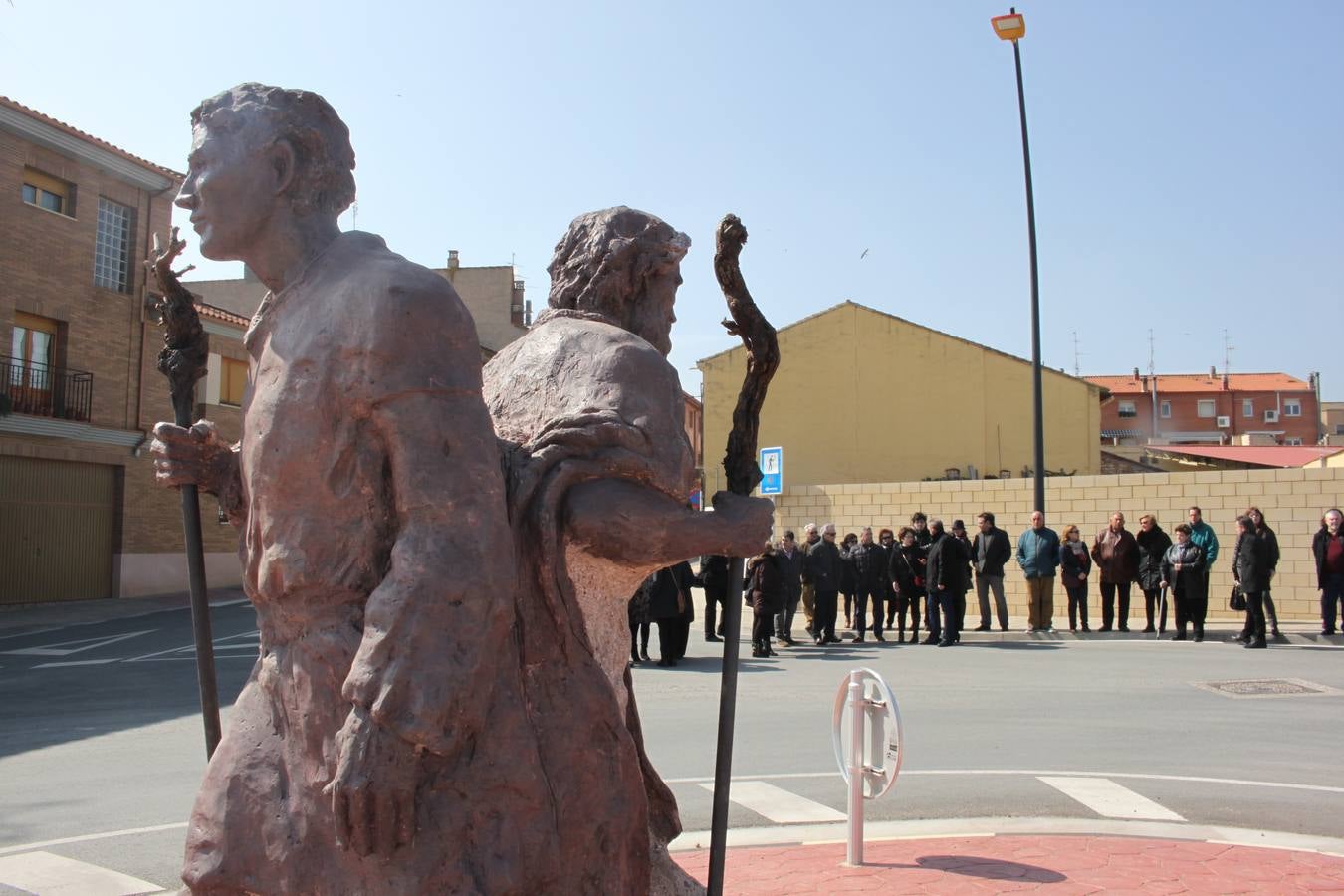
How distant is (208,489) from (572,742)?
3.33 ft

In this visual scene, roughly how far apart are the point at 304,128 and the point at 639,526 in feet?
3.21

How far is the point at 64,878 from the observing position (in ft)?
16.7

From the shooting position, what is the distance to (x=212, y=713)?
104 inches

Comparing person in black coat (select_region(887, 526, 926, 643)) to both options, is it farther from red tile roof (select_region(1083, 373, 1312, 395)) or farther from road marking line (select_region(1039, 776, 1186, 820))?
red tile roof (select_region(1083, 373, 1312, 395))

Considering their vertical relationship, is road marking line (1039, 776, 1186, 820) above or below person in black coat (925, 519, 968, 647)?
below

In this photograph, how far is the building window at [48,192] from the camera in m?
22.9

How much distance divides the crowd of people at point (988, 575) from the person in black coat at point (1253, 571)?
0.04 feet

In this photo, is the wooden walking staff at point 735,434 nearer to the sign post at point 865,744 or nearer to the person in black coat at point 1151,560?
the sign post at point 865,744

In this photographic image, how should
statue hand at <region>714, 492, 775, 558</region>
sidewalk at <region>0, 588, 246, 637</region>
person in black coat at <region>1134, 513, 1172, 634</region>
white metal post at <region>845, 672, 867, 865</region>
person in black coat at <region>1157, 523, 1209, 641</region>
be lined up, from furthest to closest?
sidewalk at <region>0, 588, 246, 637</region>, person in black coat at <region>1134, 513, 1172, 634</region>, person in black coat at <region>1157, 523, 1209, 641</region>, white metal post at <region>845, 672, 867, 865</region>, statue hand at <region>714, 492, 775, 558</region>

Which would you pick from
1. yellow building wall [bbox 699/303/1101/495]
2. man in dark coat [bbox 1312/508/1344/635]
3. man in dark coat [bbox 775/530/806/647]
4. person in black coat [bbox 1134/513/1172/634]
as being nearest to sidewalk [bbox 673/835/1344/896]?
man in dark coat [bbox 775/530/806/647]

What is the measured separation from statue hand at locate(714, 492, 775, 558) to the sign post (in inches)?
119

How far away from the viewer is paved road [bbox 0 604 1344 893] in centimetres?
611

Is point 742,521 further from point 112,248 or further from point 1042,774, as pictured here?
point 112,248

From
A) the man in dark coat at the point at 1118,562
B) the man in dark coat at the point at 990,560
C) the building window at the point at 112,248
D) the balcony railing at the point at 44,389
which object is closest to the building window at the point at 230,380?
the building window at the point at 112,248
